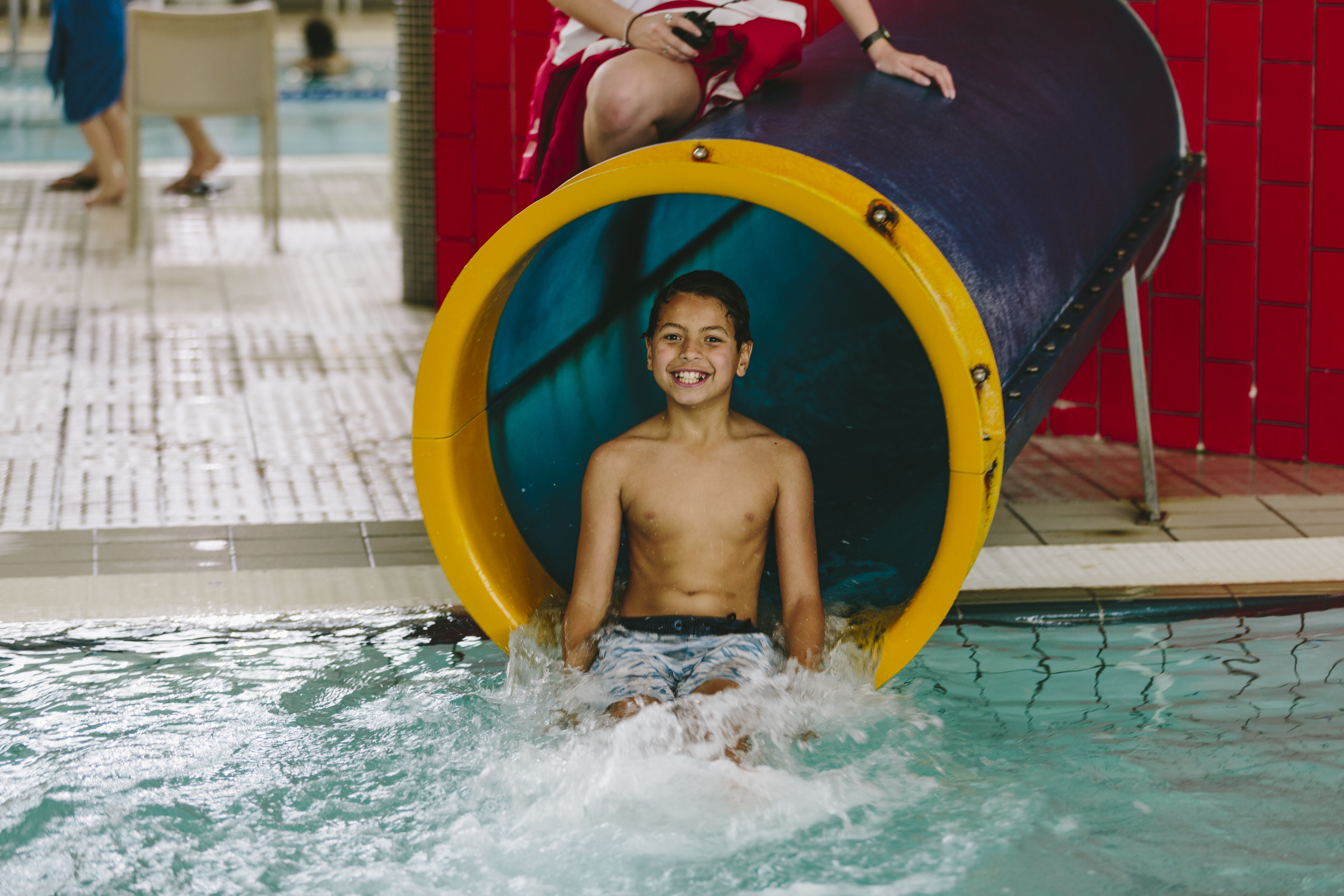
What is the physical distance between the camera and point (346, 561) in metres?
3.70

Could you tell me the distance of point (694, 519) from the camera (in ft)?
9.55

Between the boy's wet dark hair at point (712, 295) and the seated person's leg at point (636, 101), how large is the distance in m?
0.32

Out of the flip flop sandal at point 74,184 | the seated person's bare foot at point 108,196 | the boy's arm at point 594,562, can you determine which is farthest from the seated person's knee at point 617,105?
the flip flop sandal at point 74,184

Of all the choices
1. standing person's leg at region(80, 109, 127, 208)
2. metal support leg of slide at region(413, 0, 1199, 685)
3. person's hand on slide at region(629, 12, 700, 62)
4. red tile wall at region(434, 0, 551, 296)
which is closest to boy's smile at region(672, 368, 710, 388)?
metal support leg of slide at region(413, 0, 1199, 685)

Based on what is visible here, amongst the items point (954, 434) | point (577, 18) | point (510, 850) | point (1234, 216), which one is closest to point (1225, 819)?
point (954, 434)

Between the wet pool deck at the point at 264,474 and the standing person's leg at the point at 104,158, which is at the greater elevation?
the standing person's leg at the point at 104,158

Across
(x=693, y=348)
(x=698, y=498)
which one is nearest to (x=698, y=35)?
(x=693, y=348)

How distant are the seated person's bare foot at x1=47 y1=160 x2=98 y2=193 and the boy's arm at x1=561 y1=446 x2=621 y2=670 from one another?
22.0ft

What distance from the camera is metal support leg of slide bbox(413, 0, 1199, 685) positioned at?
2.49 metres

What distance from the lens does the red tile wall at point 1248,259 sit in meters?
4.34

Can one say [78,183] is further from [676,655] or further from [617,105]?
[676,655]

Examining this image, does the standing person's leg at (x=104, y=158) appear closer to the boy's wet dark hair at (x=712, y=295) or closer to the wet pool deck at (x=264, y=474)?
the wet pool deck at (x=264, y=474)

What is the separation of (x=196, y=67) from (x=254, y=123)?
6531mm

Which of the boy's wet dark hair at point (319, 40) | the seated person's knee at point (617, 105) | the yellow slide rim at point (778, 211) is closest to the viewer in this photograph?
the yellow slide rim at point (778, 211)
